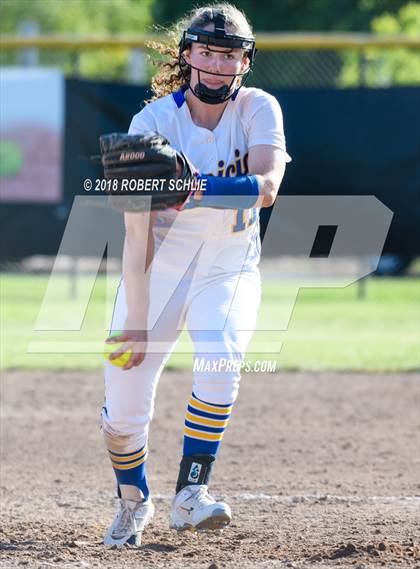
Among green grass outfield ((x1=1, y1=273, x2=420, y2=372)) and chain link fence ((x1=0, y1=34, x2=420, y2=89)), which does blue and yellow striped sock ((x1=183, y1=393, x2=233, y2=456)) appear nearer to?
green grass outfield ((x1=1, y1=273, x2=420, y2=372))

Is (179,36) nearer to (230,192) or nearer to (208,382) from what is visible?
(230,192)

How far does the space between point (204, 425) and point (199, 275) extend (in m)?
0.61

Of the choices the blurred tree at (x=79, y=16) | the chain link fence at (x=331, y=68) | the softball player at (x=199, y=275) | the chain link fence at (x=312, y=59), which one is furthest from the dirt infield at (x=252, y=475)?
the blurred tree at (x=79, y=16)

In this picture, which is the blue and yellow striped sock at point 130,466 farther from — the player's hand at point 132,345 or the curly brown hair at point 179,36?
the curly brown hair at point 179,36

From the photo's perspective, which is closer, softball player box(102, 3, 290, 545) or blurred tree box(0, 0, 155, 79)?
softball player box(102, 3, 290, 545)

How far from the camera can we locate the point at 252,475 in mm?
5707

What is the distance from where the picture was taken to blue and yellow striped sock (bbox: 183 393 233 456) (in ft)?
13.7

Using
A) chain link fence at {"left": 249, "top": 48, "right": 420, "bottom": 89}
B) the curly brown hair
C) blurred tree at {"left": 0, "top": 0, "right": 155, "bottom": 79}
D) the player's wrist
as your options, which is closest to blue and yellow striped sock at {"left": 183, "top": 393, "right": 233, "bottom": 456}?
the player's wrist

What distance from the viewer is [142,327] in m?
4.15

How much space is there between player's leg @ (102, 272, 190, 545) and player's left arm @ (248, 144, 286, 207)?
0.55 m

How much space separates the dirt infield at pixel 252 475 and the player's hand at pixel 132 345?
30.0 inches

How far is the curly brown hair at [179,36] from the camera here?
4277 mm

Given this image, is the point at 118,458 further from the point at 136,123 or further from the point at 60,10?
→ the point at 60,10

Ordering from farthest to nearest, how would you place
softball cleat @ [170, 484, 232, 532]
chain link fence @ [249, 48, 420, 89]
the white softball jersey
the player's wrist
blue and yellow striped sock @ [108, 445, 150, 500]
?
1. chain link fence @ [249, 48, 420, 89]
2. blue and yellow striped sock @ [108, 445, 150, 500]
3. the white softball jersey
4. softball cleat @ [170, 484, 232, 532]
5. the player's wrist
